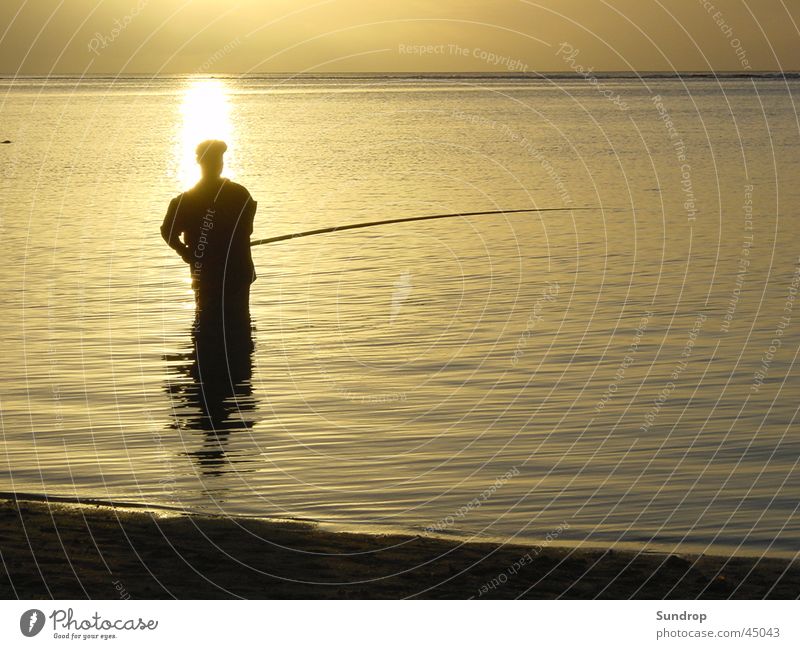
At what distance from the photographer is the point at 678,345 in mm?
14938

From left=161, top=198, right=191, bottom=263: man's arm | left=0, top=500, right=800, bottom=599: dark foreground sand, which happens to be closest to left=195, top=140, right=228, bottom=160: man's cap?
left=161, top=198, right=191, bottom=263: man's arm

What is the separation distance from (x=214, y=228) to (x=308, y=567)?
5.47 metres

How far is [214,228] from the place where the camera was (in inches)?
480

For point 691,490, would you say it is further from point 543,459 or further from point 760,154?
point 760,154

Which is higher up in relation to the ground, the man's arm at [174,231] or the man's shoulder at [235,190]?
the man's shoulder at [235,190]

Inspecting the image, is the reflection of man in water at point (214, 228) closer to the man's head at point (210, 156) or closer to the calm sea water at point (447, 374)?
the man's head at point (210, 156)

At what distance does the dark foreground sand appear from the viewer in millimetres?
6926

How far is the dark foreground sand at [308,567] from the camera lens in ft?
22.7

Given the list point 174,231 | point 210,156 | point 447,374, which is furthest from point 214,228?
point 447,374

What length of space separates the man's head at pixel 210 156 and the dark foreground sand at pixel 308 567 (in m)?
4.54

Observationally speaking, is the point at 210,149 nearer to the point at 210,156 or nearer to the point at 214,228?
the point at 210,156

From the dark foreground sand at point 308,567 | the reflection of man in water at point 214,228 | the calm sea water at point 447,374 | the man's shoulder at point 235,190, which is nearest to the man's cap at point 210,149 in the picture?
the reflection of man in water at point 214,228

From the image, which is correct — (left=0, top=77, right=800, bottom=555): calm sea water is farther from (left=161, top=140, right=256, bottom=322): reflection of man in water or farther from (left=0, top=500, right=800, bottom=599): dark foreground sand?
(left=161, top=140, right=256, bottom=322): reflection of man in water
